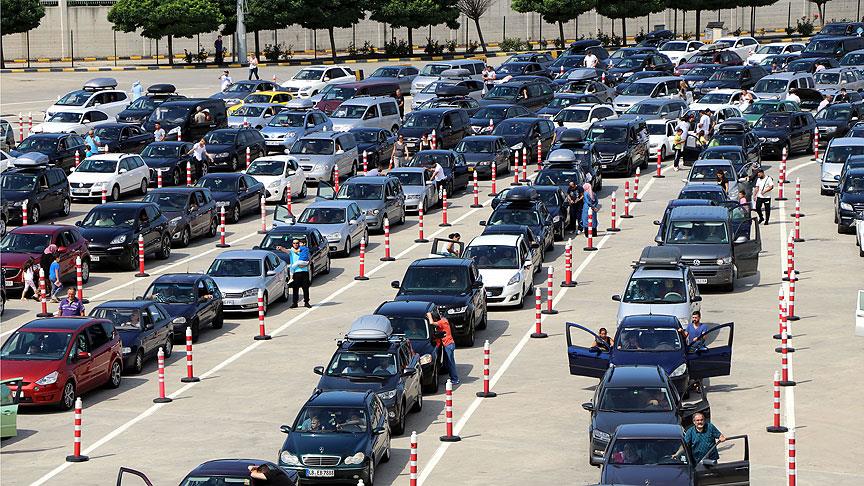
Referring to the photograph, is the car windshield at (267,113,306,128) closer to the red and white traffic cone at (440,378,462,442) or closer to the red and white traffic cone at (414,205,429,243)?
the red and white traffic cone at (414,205,429,243)

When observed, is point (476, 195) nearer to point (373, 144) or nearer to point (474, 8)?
point (373, 144)

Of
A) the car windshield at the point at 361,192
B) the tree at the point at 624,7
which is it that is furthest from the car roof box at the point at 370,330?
the tree at the point at 624,7

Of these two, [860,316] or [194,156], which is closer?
[860,316]

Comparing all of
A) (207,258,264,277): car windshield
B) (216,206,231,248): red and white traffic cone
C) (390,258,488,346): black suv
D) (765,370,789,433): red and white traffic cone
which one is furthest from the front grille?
(216,206,231,248): red and white traffic cone

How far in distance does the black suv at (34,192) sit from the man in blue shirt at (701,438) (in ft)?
86.4

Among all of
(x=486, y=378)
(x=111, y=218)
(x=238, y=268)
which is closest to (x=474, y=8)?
(x=111, y=218)

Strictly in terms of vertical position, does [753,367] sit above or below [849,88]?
below

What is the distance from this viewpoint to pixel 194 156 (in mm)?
51406

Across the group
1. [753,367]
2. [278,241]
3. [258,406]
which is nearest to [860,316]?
[753,367]

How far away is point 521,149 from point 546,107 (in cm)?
869

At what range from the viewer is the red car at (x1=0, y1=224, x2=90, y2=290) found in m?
36.7

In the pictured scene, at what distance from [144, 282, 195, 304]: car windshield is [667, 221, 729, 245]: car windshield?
10389 mm

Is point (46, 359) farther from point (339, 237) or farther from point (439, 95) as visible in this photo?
point (439, 95)

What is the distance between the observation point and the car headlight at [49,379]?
27359 millimetres
